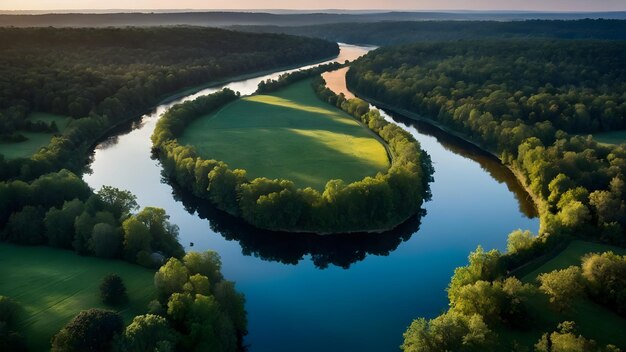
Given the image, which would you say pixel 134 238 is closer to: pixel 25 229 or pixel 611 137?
pixel 25 229

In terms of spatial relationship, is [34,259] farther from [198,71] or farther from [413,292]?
[198,71]

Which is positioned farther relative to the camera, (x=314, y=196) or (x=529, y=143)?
(x=529, y=143)

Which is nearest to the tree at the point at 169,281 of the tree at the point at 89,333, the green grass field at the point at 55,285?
the green grass field at the point at 55,285

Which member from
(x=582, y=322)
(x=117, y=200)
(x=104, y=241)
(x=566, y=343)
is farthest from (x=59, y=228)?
(x=582, y=322)

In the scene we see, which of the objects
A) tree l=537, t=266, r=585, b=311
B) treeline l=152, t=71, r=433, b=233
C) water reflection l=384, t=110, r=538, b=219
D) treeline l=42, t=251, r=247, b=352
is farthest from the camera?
water reflection l=384, t=110, r=538, b=219

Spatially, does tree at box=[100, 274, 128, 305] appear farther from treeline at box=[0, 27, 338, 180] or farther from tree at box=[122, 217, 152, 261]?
treeline at box=[0, 27, 338, 180]

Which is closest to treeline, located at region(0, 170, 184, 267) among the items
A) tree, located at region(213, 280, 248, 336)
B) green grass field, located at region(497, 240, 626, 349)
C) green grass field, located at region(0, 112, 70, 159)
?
tree, located at region(213, 280, 248, 336)

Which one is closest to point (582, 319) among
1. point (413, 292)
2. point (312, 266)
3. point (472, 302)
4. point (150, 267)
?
point (472, 302)
